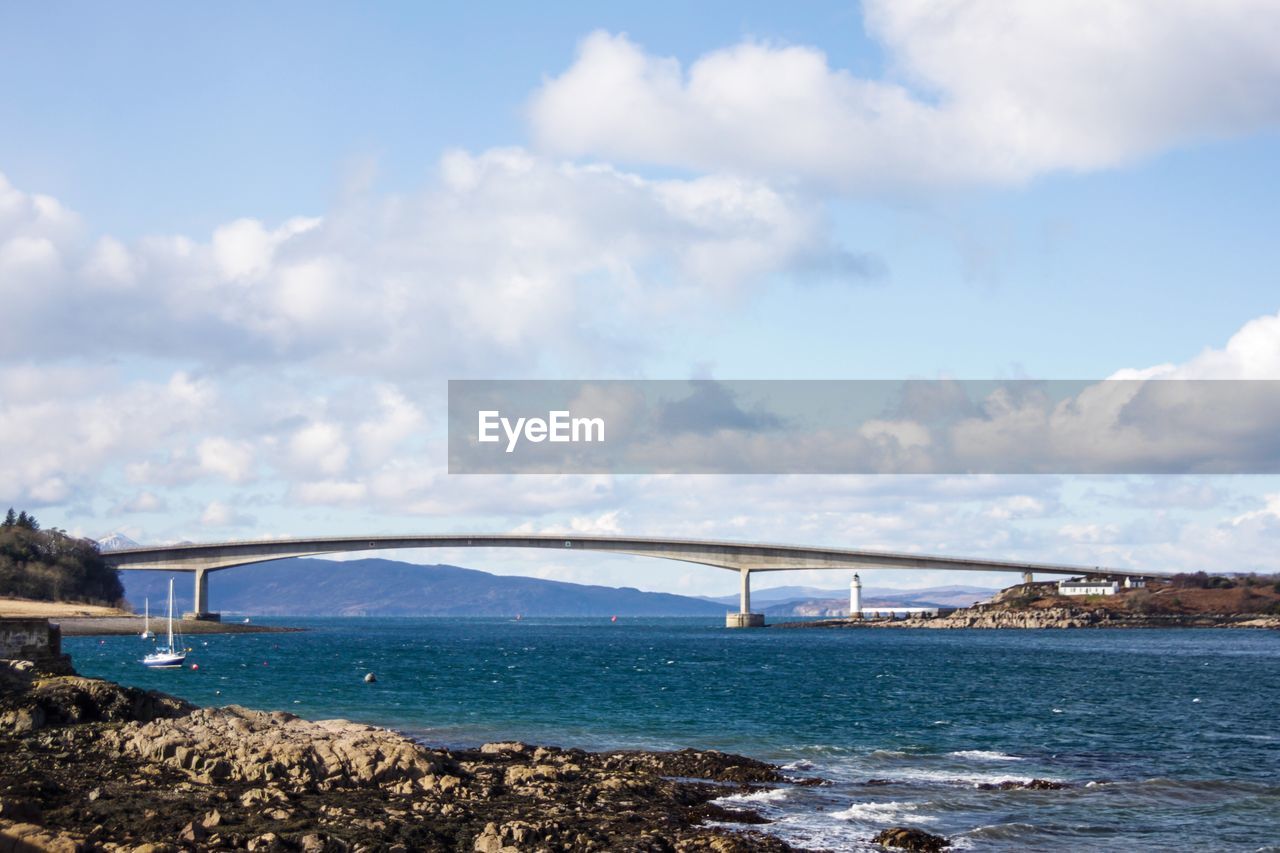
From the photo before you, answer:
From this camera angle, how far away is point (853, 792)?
33906 mm

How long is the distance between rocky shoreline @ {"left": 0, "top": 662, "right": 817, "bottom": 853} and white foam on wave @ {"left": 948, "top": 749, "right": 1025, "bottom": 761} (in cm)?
904

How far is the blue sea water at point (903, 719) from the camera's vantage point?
31.0 meters

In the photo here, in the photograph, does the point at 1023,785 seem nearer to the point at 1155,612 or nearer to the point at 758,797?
the point at 758,797

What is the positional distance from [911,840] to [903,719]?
2666 centimetres

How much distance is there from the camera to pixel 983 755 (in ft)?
138

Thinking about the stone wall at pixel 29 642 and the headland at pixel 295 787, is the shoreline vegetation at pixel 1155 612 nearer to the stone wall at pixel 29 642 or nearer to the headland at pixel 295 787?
the headland at pixel 295 787

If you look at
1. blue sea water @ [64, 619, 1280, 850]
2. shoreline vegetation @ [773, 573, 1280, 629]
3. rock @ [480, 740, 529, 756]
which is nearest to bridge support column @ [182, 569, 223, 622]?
blue sea water @ [64, 619, 1280, 850]

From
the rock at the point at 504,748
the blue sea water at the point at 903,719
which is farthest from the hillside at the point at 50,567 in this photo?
the rock at the point at 504,748

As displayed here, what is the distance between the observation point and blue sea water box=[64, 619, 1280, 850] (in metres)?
31.0

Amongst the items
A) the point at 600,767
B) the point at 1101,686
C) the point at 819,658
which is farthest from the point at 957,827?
the point at 819,658

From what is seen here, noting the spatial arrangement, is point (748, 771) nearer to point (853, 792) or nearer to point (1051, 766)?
point (853, 792)

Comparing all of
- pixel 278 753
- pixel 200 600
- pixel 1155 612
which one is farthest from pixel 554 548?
pixel 278 753

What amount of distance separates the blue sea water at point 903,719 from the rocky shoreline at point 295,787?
3261mm

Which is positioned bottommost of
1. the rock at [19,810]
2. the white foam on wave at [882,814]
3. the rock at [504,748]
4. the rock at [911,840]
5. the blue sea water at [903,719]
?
the blue sea water at [903,719]
